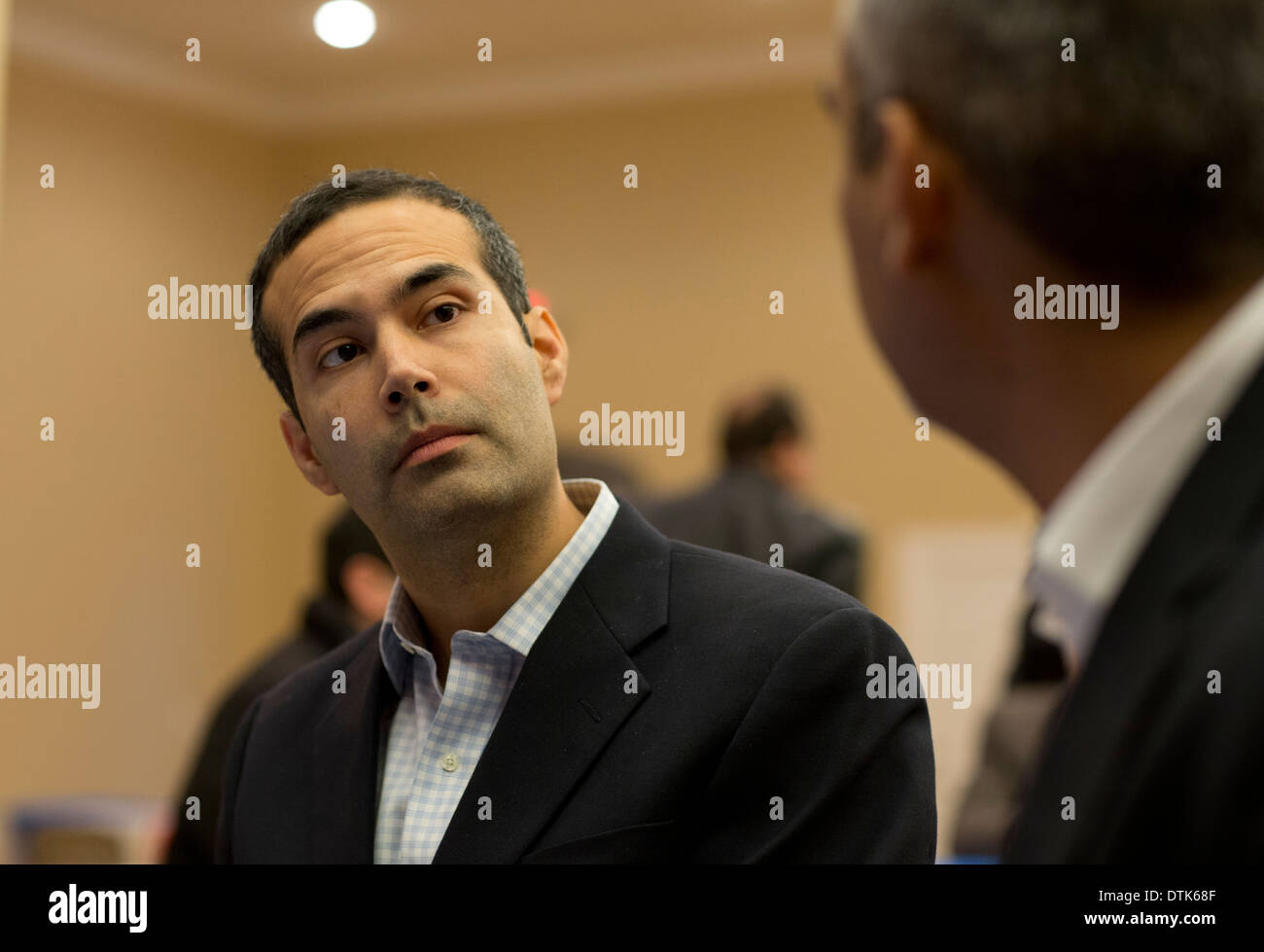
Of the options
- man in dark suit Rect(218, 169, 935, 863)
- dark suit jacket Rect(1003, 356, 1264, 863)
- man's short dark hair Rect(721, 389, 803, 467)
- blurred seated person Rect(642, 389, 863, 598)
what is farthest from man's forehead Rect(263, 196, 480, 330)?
man's short dark hair Rect(721, 389, 803, 467)

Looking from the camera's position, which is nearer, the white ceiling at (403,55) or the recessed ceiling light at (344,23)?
the white ceiling at (403,55)

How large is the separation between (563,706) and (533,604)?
96 millimetres

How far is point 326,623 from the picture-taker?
1605 mm

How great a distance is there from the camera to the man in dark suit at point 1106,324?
54 cm

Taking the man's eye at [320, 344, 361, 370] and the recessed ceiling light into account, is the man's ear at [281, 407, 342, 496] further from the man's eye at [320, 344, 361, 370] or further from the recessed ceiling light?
the recessed ceiling light

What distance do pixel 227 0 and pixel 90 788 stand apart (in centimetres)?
216

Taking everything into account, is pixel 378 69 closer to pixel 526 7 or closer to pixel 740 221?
pixel 526 7

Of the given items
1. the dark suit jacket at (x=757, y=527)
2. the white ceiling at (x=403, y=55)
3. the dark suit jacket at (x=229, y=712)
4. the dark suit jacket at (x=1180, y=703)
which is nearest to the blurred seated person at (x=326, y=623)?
the dark suit jacket at (x=229, y=712)

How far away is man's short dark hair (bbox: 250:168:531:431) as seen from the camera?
1.12 meters

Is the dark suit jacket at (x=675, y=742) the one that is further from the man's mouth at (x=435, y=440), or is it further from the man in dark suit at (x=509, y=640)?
the man's mouth at (x=435, y=440)

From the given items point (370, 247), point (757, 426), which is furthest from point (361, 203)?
point (757, 426)

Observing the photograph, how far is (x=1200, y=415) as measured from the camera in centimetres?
60

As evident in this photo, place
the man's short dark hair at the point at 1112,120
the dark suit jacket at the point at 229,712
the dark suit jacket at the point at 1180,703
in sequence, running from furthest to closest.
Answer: the dark suit jacket at the point at 229,712
the man's short dark hair at the point at 1112,120
the dark suit jacket at the point at 1180,703

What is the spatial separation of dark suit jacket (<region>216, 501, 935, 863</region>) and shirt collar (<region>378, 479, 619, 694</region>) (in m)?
0.01
